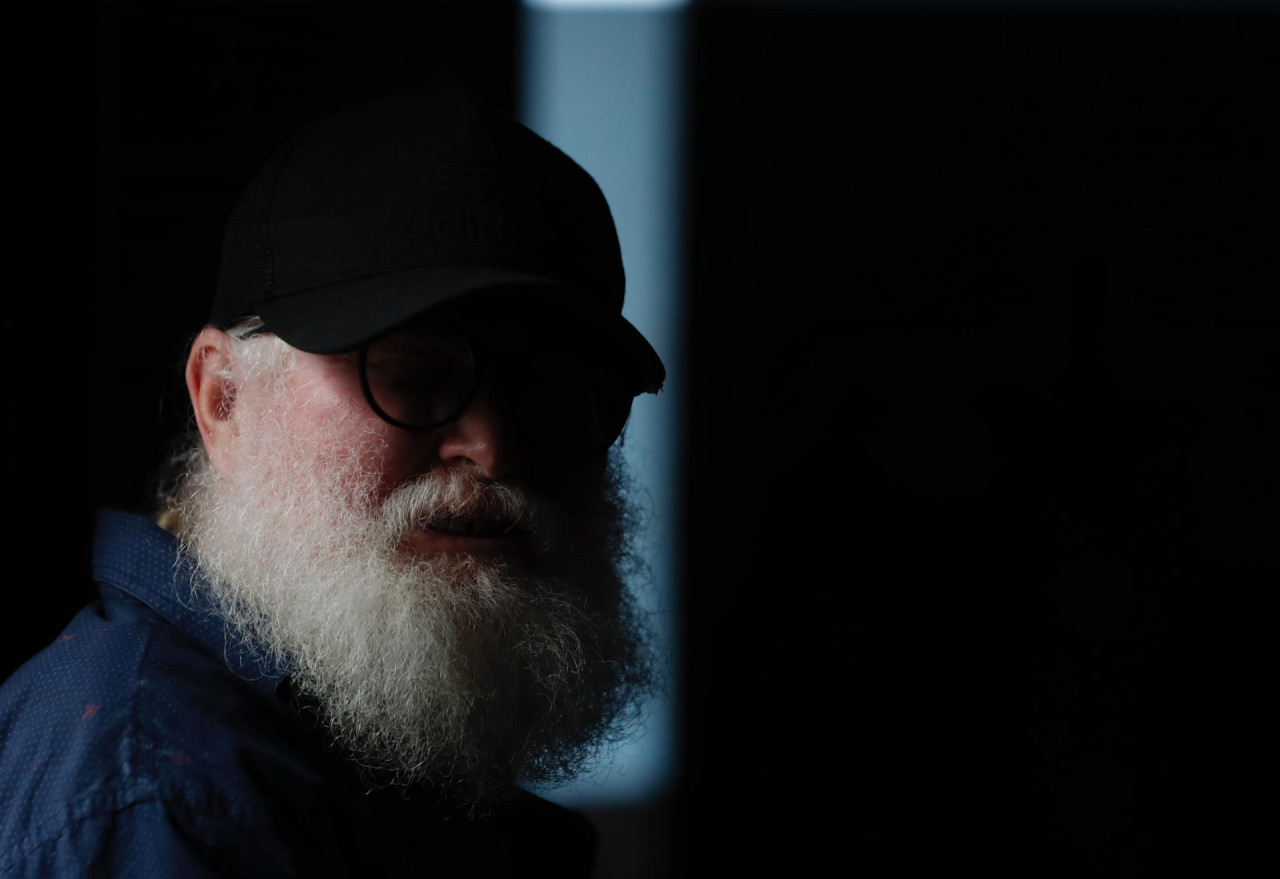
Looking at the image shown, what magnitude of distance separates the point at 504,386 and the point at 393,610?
27 cm

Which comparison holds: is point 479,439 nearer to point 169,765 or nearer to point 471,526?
point 471,526

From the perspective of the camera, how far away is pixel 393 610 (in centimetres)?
98

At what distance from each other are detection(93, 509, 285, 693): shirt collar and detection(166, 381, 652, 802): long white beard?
21 mm

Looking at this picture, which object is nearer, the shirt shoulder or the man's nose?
the shirt shoulder

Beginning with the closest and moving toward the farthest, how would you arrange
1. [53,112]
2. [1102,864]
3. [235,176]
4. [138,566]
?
[138,566] < [53,112] < [235,176] < [1102,864]

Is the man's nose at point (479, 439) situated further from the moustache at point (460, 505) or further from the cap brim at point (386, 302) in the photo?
the cap brim at point (386, 302)

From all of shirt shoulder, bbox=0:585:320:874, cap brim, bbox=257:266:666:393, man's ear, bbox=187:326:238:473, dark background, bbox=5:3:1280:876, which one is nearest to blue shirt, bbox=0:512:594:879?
shirt shoulder, bbox=0:585:320:874

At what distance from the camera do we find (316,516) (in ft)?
3.29

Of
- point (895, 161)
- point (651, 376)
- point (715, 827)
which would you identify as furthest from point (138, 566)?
point (895, 161)

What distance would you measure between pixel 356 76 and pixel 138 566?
1054 millimetres

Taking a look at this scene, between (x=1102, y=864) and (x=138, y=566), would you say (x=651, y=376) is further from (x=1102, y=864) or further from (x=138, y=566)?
(x=1102, y=864)

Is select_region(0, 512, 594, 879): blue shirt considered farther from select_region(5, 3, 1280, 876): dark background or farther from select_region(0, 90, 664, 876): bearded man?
select_region(5, 3, 1280, 876): dark background

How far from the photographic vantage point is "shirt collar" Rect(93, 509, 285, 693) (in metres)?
0.95

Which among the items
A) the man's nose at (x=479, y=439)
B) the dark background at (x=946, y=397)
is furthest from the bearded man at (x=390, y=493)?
the dark background at (x=946, y=397)
